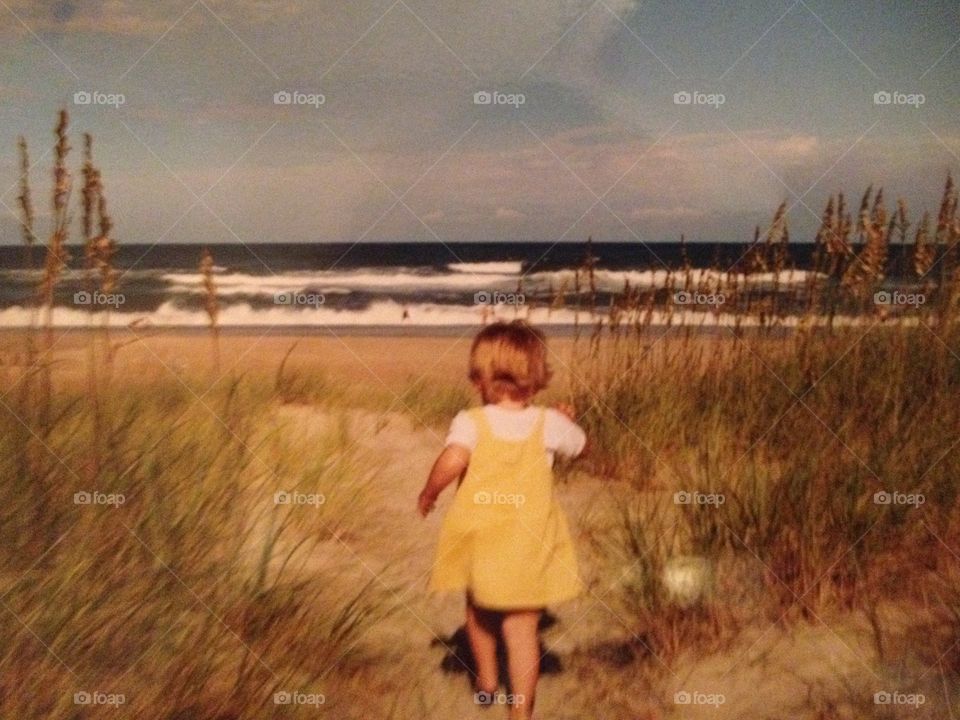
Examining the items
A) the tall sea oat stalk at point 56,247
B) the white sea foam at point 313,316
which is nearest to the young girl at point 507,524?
the white sea foam at point 313,316

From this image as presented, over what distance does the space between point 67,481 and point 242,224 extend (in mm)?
664

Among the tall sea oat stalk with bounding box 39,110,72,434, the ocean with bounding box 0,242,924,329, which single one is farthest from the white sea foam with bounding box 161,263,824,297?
the tall sea oat stalk with bounding box 39,110,72,434

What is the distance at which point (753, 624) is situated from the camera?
6.30ft

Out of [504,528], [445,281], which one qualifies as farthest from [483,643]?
[445,281]

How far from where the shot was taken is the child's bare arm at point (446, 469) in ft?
6.13

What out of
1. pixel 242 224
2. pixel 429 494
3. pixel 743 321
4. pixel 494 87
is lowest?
pixel 429 494

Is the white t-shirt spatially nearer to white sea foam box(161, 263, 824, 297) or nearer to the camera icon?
white sea foam box(161, 263, 824, 297)

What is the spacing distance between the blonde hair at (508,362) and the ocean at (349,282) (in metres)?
0.04

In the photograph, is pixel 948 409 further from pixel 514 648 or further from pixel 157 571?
pixel 157 571

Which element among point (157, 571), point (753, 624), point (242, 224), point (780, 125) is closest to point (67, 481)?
point (157, 571)

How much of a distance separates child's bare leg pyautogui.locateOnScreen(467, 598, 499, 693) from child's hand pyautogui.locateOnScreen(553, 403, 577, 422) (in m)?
0.44

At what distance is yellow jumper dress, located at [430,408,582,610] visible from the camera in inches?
72.5

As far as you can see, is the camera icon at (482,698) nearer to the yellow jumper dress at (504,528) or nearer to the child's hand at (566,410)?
the yellow jumper dress at (504,528)

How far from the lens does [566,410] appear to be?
1910mm
